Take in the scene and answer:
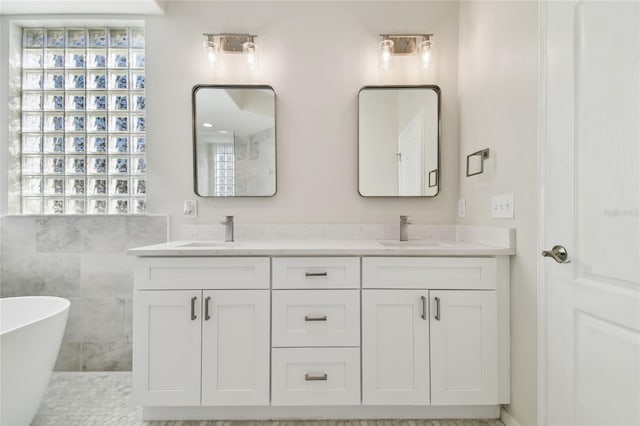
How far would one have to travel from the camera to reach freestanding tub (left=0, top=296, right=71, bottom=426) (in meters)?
1.42

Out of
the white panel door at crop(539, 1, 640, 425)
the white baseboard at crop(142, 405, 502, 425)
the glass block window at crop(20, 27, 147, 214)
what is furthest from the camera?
the glass block window at crop(20, 27, 147, 214)

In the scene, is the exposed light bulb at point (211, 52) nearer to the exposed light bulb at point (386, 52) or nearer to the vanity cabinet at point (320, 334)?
the exposed light bulb at point (386, 52)

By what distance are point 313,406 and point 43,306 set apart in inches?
66.5

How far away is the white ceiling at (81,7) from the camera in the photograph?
2.05 m

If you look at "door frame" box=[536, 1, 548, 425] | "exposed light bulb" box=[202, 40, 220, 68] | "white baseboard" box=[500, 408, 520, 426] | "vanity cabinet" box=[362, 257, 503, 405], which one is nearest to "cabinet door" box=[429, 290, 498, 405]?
"vanity cabinet" box=[362, 257, 503, 405]

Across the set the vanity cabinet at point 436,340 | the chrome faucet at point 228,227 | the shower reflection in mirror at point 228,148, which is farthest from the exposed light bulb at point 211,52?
the vanity cabinet at point 436,340

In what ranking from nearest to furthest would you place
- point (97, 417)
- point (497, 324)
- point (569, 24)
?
point (569, 24) < point (497, 324) < point (97, 417)

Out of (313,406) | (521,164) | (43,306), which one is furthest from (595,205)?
(43,306)

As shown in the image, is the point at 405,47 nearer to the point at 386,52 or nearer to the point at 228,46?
the point at 386,52

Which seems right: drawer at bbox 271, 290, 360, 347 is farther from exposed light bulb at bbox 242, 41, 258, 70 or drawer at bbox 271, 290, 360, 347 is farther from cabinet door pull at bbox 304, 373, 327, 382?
exposed light bulb at bbox 242, 41, 258, 70

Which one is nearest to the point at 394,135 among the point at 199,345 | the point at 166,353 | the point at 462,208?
the point at 462,208

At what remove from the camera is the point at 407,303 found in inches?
63.4

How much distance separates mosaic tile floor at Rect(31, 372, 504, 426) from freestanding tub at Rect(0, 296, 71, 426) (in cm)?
20

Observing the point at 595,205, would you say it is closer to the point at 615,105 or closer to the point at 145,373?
the point at 615,105
